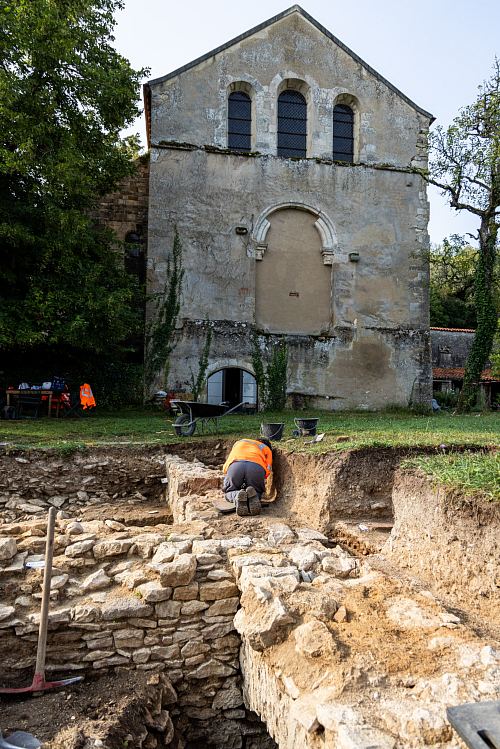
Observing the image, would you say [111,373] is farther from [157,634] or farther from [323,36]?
[323,36]

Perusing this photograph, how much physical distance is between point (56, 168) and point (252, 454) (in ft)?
35.1

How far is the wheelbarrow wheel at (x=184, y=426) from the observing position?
428 inches

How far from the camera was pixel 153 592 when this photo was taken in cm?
418

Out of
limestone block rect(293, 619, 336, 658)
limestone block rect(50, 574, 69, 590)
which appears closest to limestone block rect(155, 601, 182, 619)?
limestone block rect(50, 574, 69, 590)

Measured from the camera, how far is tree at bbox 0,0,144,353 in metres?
13.5

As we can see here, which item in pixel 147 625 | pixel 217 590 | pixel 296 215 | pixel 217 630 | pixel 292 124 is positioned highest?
pixel 292 124

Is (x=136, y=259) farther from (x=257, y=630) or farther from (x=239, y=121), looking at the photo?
(x=257, y=630)

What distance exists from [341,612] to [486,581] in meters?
1.27

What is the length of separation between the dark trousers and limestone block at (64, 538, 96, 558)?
8.53 feet

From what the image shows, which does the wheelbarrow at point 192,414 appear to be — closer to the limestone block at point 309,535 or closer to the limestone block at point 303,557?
the limestone block at point 309,535

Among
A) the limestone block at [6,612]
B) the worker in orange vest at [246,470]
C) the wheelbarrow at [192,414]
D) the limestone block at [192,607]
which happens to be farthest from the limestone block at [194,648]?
the wheelbarrow at [192,414]

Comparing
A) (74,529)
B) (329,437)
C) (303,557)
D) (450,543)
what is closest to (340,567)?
(303,557)

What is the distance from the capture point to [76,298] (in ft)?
46.4

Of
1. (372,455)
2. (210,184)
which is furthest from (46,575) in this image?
(210,184)
